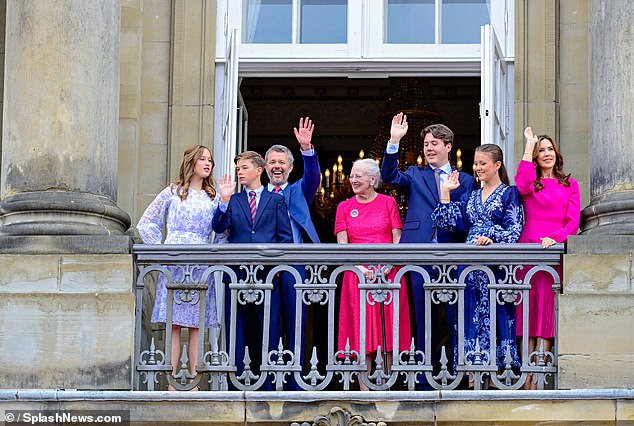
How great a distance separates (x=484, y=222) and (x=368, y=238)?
77 centimetres

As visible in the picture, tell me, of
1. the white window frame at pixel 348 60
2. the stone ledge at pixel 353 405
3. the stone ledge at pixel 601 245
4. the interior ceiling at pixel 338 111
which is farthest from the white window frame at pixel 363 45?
the interior ceiling at pixel 338 111

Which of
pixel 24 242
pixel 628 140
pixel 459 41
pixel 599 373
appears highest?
pixel 459 41

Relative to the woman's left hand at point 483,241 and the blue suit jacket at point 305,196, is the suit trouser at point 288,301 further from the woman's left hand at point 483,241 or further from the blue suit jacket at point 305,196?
the woman's left hand at point 483,241

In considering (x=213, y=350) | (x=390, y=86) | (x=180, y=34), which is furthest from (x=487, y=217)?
(x=390, y=86)

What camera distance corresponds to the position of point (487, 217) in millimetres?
10609

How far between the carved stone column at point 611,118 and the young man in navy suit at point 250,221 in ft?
6.27

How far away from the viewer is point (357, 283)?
10758 mm

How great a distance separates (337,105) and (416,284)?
28.7ft

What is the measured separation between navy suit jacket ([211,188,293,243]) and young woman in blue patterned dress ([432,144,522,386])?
956 mm

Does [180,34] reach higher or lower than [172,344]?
higher

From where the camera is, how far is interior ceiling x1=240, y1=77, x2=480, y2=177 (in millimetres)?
18734

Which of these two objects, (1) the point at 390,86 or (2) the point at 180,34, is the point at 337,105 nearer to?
(1) the point at 390,86

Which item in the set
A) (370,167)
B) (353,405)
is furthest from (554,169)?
(353,405)

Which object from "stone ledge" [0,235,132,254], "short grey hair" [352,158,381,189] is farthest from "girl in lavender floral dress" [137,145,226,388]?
"short grey hair" [352,158,381,189]
